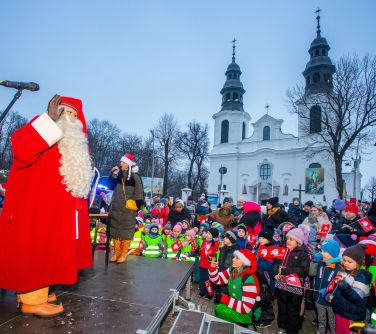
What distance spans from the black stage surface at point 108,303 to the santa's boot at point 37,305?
0.04m

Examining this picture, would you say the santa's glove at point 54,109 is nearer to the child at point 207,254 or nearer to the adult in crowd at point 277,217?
the child at point 207,254

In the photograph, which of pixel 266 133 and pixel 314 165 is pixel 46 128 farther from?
pixel 266 133

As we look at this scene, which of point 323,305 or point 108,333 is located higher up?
point 108,333

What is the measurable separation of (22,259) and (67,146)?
35.9 inches

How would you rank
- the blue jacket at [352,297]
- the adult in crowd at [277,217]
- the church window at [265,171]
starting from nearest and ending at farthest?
the blue jacket at [352,297]
the adult in crowd at [277,217]
the church window at [265,171]

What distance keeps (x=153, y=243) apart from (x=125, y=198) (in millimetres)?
2366

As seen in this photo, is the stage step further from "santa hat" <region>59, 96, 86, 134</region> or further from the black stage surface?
"santa hat" <region>59, 96, 86, 134</region>

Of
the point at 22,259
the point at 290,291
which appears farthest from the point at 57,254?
the point at 290,291

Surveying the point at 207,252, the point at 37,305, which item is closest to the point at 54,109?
the point at 37,305

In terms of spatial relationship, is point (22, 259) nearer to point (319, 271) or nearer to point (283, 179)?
point (319, 271)

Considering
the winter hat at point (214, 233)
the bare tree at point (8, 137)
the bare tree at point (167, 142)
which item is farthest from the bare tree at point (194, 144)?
the winter hat at point (214, 233)

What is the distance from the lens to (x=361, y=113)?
16828 mm

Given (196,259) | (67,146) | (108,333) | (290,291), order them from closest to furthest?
(108,333)
(67,146)
(290,291)
(196,259)

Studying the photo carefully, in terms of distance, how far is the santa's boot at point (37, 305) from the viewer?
2.05 metres
